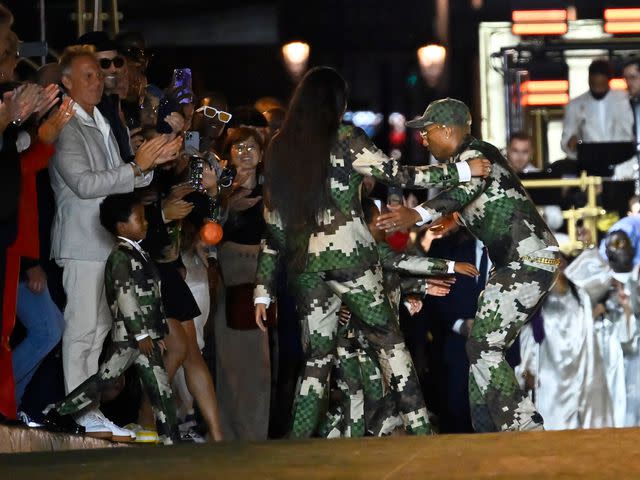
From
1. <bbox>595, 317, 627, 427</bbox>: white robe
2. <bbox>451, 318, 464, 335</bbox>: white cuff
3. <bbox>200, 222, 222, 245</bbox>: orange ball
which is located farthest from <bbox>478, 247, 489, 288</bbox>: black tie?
<bbox>200, 222, 222, 245</bbox>: orange ball

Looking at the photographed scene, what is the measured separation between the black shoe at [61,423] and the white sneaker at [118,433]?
→ 134 mm

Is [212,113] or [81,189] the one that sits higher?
[212,113]

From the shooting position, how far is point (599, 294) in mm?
11016

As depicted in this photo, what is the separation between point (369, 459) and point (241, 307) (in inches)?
159

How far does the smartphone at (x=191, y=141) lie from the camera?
8.98 m

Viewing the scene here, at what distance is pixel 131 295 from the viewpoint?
7.85 m

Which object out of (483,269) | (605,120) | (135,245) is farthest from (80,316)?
(605,120)

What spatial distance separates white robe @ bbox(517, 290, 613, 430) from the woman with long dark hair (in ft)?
9.71

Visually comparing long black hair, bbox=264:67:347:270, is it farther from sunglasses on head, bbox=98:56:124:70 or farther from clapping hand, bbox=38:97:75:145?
sunglasses on head, bbox=98:56:124:70

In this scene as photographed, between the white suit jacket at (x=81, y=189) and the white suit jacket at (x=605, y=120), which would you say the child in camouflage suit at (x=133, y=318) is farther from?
the white suit jacket at (x=605, y=120)

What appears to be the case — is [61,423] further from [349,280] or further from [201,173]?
[201,173]

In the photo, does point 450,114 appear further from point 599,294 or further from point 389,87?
point 389,87

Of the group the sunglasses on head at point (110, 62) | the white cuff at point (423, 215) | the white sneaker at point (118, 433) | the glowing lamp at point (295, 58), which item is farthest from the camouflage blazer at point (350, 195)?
the glowing lamp at point (295, 58)

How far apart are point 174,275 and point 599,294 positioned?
3.70m
